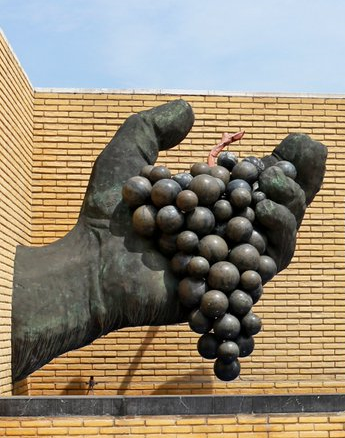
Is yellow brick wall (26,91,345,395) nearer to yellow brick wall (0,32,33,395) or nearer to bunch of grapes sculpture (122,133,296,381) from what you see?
yellow brick wall (0,32,33,395)

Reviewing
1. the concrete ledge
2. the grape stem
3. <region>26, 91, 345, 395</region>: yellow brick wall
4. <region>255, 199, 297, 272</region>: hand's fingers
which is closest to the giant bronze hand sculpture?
<region>255, 199, 297, 272</region>: hand's fingers

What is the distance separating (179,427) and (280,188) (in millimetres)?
1849

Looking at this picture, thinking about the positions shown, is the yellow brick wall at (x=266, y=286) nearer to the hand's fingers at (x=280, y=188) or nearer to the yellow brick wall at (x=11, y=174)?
the yellow brick wall at (x=11, y=174)

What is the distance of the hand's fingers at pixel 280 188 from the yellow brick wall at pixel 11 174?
190 centimetres

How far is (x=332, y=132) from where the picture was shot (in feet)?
33.1

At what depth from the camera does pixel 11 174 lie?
8312 millimetres

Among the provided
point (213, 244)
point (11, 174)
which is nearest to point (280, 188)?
point (213, 244)

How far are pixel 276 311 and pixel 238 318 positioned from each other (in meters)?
3.29

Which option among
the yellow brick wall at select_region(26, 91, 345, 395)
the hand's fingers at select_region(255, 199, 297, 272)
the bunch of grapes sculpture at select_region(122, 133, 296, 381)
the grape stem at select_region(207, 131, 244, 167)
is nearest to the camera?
the bunch of grapes sculpture at select_region(122, 133, 296, 381)

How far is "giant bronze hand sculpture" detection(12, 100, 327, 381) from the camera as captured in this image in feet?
22.7

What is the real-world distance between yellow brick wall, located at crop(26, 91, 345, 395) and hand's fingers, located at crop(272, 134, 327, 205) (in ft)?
8.73

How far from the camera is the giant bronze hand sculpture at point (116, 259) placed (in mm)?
6922

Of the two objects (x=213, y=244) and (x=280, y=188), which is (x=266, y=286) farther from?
(x=213, y=244)

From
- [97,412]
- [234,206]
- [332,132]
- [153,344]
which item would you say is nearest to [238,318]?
[234,206]
